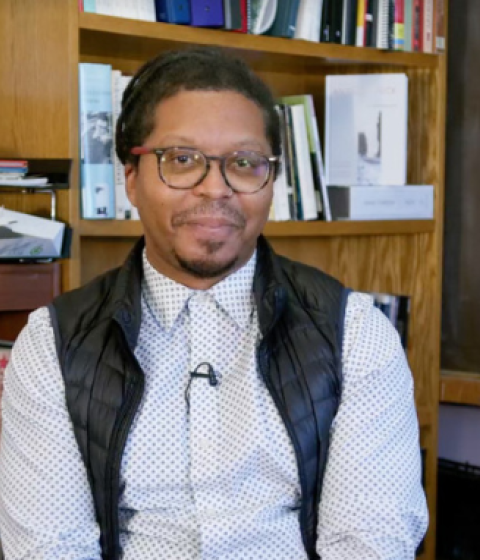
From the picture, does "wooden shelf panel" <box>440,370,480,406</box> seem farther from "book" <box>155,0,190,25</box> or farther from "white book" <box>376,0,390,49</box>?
"book" <box>155,0,190,25</box>

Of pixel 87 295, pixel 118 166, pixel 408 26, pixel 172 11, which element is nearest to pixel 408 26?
pixel 408 26

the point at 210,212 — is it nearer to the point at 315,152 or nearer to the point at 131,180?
the point at 131,180

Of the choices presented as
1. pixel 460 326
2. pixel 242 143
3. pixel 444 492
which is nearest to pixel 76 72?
pixel 242 143

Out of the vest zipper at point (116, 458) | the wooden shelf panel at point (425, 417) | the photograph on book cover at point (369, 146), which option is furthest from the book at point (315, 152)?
the vest zipper at point (116, 458)

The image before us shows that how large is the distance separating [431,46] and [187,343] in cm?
151

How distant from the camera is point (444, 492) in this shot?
10.0ft

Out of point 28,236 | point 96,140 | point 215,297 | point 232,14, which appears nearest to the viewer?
point 215,297

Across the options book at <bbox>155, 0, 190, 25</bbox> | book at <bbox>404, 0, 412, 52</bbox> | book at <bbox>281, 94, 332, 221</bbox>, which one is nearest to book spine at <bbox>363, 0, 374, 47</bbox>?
book at <bbox>404, 0, 412, 52</bbox>

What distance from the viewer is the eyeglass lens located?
1518mm

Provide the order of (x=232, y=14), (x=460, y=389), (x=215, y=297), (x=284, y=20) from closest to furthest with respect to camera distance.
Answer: (x=215, y=297) < (x=232, y=14) < (x=284, y=20) < (x=460, y=389)

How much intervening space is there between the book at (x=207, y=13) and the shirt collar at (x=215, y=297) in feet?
2.98

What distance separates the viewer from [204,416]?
4.97ft

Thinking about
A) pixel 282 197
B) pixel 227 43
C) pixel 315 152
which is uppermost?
pixel 227 43

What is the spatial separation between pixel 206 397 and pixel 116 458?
162mm
